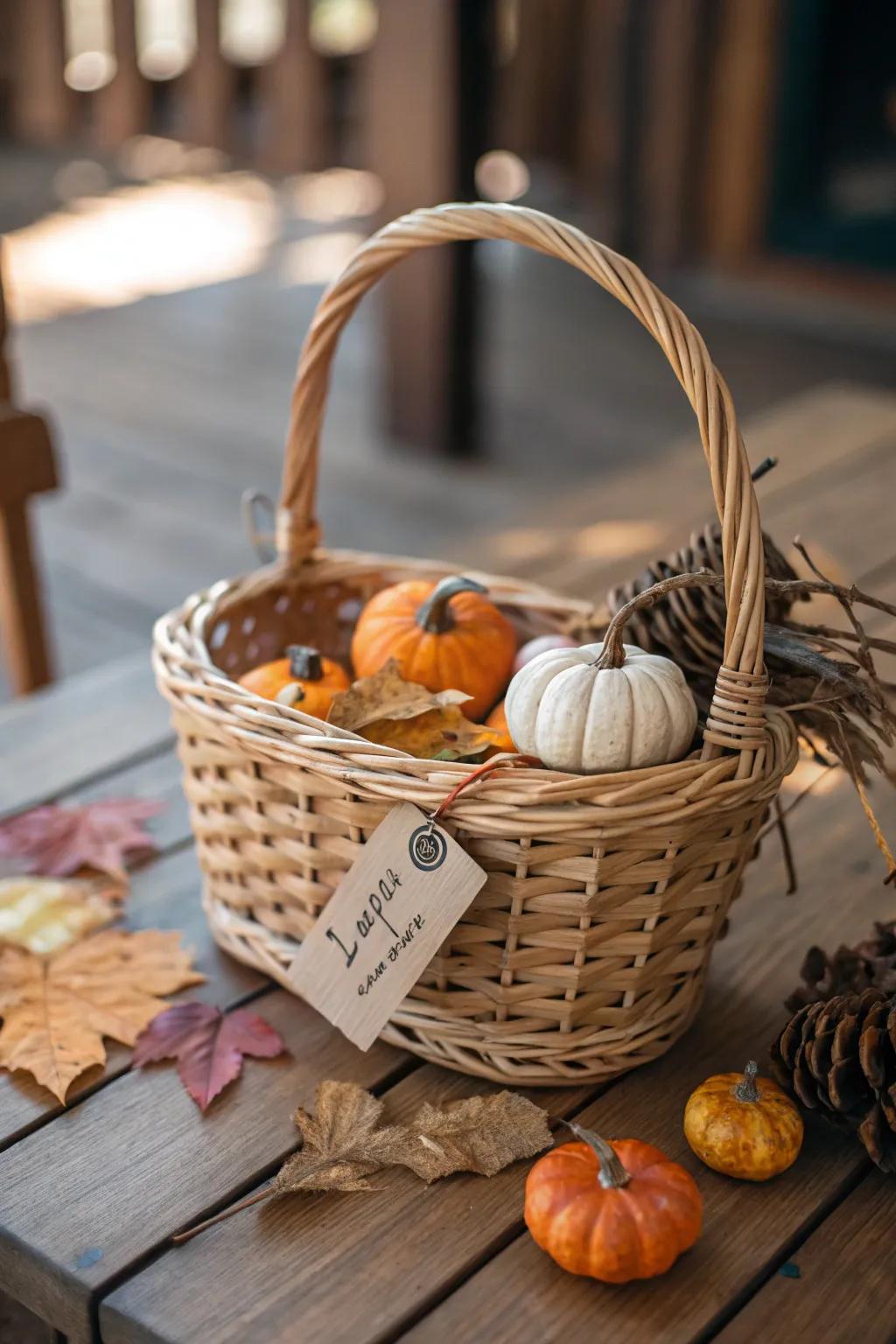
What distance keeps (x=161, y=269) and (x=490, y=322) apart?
1193 millimetres

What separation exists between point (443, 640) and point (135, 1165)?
38cm

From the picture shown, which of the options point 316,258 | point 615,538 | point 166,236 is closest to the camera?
point 615,538

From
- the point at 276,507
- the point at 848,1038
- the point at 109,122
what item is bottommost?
the point at 109,122

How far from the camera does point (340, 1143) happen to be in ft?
2.60

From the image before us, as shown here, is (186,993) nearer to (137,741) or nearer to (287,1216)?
(287,1216)

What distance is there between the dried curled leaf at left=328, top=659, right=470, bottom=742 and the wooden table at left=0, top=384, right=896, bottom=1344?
0.21m

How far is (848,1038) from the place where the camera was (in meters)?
0.77

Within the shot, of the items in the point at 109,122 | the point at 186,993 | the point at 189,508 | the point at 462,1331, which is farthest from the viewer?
the point at 109,122

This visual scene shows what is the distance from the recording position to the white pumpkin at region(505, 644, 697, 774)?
76cm

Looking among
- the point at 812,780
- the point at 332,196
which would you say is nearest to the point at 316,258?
the point at 332,196

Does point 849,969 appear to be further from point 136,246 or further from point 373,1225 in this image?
point 136,246

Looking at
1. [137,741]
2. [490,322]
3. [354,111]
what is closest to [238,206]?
[354,111]

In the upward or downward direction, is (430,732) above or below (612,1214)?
above

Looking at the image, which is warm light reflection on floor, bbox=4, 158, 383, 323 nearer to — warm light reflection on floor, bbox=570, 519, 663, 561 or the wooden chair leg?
the wooden chair leg
